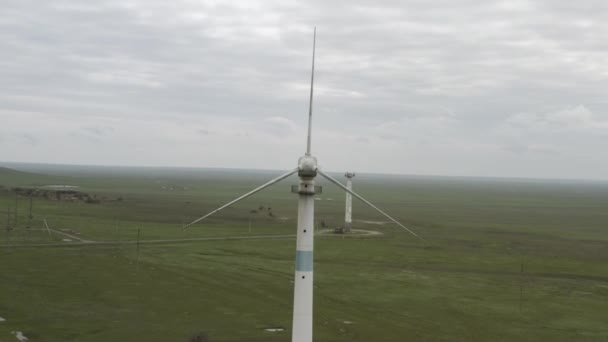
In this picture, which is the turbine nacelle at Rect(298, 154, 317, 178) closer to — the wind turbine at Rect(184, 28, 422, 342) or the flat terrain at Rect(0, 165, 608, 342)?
the wind turbine at Rect(184, 28, 422, 342)

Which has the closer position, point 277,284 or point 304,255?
point 304,255

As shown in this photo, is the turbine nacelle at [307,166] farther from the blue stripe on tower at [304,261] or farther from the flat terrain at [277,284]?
the flat terrain at [277,284]

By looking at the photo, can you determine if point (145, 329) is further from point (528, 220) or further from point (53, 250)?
point (528, 220)

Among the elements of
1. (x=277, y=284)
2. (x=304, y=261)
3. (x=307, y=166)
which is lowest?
(x=277, y=284)

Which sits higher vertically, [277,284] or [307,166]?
[307,166]

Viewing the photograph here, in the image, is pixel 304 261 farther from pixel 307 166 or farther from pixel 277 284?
pixel 277 284

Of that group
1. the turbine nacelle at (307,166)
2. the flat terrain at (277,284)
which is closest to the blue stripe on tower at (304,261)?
the turbine nacelle at (307,166)

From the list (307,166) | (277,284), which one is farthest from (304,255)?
(277,284)

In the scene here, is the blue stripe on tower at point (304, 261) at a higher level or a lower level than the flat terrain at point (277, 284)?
higher

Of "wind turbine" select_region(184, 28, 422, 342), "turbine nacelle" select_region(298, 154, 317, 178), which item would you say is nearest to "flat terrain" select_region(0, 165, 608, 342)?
"wind turbine" select_region(184, 28, 422, 342)

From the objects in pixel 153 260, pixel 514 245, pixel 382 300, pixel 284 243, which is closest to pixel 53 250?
pixel 153 260

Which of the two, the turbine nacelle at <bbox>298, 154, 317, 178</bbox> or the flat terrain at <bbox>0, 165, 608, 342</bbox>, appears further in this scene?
the flat terrain at <bbox>0, 165, 608, 342</bbox>
